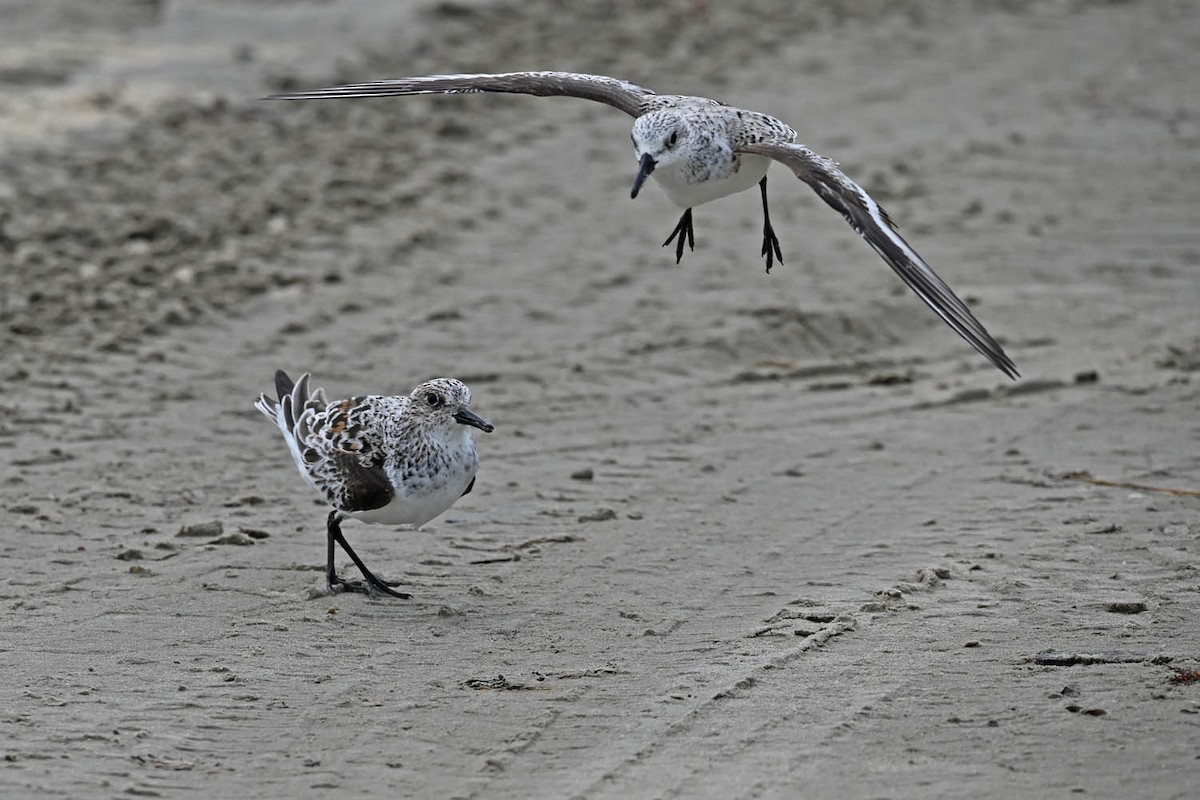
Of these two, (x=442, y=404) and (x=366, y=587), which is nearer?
(x=442, y=404)

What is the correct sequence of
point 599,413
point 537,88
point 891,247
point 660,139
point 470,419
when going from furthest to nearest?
point 599,413 < point 537,88 < point 660,139 < point 470,419 < point 891,247

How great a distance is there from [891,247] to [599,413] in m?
3.66

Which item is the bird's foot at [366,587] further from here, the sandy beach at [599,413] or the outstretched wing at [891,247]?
the outstretched wing at [891,247]

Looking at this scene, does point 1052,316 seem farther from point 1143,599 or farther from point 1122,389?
point 1143,599

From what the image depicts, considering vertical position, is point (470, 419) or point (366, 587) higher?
point (470, 419)

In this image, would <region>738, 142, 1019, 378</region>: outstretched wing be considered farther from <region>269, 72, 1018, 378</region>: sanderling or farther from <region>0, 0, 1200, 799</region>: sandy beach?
<region>0, 0, 1200, 799</region>: sandy beach

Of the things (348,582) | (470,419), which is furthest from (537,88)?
(348,582)

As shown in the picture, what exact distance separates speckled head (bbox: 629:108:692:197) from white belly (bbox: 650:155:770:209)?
77 millimetres

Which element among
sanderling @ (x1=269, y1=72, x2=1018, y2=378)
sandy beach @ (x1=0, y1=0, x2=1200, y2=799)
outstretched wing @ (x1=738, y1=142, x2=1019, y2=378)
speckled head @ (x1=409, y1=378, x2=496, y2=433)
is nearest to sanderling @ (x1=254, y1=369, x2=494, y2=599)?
speckled head @ (x1=409, y1=378, x2=496, y2=433)

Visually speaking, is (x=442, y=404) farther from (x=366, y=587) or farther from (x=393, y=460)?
(x=366, y=587)

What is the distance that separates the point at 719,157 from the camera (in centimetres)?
816

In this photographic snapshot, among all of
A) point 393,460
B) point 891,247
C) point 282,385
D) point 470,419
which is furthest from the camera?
point 282,385


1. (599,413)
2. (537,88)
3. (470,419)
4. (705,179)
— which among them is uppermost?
(537,88)

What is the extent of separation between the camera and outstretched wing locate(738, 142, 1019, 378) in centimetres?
693
